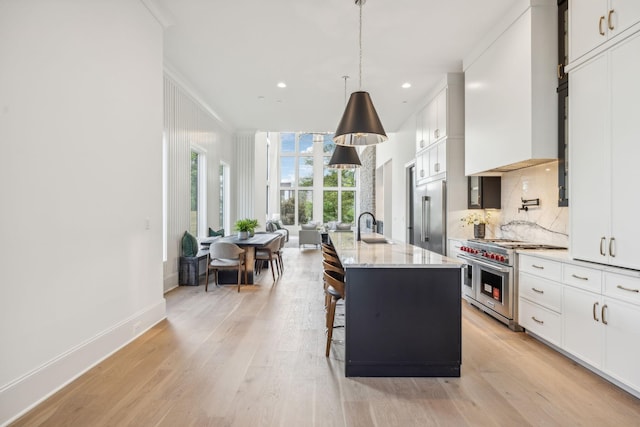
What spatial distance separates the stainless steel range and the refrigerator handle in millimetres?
1216

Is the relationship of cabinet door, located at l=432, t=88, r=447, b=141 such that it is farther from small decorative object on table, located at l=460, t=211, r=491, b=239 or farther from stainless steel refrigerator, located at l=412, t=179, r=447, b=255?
small decorative object on table, located at l=460, t=211, r=491, b=239

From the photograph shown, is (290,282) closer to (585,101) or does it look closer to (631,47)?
(585,101)

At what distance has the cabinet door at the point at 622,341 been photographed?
2.12 metres

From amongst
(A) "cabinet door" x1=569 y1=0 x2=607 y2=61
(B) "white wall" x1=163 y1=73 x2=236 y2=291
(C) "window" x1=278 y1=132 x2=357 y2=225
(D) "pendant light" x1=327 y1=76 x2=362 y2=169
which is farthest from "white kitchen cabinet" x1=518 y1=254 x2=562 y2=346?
(C) "window" x1=278 y1=132 x2=357 y2=225

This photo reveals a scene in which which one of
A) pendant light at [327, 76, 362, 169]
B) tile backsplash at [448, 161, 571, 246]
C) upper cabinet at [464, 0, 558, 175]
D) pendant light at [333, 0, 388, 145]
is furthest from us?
pendant light at [327, 76, 362, 169]

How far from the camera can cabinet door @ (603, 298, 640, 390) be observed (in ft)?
6.96

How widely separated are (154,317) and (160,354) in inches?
31.8

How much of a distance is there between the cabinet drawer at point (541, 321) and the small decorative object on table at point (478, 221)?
1.46 meters

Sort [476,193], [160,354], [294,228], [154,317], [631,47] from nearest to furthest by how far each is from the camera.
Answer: [631,47] < [160,354] < [154,317] < [476,193] < [294,228]

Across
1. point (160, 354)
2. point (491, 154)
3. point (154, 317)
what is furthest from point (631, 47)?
point (154, 317)

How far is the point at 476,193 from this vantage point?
468cm

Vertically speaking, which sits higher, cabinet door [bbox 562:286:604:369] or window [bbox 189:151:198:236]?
window [bbox 189:151:198:236]

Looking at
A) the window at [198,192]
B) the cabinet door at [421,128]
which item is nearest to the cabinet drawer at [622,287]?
the cabinet door at [421,128]

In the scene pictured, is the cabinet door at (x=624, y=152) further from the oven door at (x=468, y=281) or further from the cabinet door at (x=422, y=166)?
the cabinet door at (x=422, y=166)
